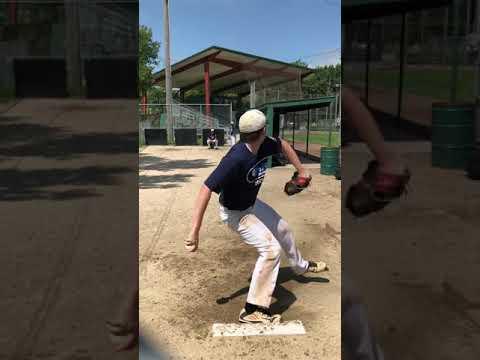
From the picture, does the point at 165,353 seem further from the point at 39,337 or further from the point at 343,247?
the point at 343,247

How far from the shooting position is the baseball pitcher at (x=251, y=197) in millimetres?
2180

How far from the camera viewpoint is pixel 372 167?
59.1 inches

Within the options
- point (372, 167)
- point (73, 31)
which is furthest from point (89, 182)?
point (372, 167)

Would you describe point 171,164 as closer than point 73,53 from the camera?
No

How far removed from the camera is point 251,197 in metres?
2.49

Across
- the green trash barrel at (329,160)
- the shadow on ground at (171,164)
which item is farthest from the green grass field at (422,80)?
the green trash barrel at (329,160)

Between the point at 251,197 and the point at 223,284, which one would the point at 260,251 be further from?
the point at 223,284

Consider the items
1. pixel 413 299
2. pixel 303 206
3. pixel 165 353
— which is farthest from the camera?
pixel 303 206

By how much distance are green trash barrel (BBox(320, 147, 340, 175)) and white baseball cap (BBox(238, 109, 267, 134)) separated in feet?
18.7

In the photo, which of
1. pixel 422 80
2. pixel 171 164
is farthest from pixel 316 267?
pixel 171 164

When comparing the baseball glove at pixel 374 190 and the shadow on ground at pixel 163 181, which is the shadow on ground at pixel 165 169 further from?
the baseball glove at pixel 374 190

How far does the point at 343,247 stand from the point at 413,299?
0.46 meters

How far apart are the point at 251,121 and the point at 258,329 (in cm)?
110

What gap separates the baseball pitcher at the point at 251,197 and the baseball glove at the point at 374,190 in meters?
0.72
